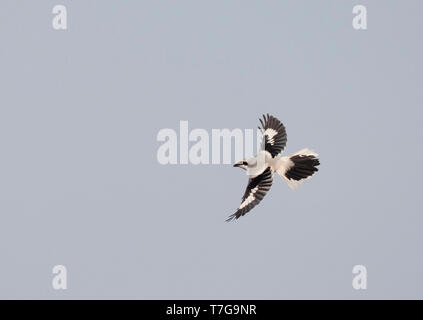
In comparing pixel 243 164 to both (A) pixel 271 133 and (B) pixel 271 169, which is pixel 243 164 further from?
(A) pixel 271 133

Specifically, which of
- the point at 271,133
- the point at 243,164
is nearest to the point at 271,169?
the point at 243,164

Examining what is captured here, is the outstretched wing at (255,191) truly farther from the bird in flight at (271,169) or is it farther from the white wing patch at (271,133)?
the white wing patch at (271,133)

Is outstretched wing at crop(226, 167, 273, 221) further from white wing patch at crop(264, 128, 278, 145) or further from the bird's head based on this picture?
white wing patch at crop(264, 128, 278, 145)

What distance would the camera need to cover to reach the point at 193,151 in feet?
48.1

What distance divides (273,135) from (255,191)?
1.47 metres

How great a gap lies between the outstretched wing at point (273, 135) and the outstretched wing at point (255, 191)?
57cm

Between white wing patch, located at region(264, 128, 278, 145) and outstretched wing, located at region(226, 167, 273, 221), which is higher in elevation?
white wing patch, located at region(264, 128, 278, 145)

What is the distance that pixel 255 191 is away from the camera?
14242mm

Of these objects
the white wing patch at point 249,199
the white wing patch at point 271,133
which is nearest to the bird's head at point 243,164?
the white wing patch at point 249,199

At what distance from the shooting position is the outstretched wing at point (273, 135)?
15.1 m

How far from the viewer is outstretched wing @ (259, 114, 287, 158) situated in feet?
49.6

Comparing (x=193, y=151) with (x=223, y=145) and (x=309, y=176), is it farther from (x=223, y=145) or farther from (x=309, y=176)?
(x=309, y=176)

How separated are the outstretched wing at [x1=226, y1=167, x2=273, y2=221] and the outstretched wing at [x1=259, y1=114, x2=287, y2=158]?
1.86ft

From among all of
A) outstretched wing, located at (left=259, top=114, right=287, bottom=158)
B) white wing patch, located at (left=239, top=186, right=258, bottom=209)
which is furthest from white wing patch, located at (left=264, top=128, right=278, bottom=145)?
white wing patch, located at (left=239, top=186, right=258, bottom=209)
